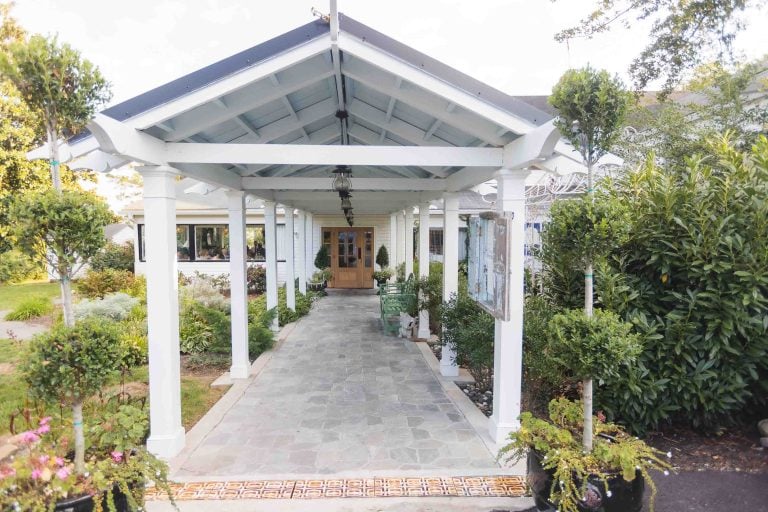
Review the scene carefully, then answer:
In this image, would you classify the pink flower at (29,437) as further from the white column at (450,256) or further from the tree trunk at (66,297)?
the white column at (450,256)

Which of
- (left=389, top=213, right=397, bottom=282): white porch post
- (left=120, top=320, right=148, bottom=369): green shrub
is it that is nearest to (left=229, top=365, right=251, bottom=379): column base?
(left=120, top=320, right=148, bottom=369): green shrub

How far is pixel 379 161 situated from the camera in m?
3.96

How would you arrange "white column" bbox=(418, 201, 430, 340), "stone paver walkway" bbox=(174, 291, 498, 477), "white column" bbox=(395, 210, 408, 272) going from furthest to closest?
1. "white column" bbox=(395, 210, 408, 272)
2. "white column" bbox=(418, 201, 430, 340)
3. "stone paver walkway" bbox=(174, 291, 498, 477)

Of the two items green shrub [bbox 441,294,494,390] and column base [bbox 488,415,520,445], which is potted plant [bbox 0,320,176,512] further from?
green shrub [bbox 441,294,494,390]

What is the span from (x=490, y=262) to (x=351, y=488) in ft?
7.71

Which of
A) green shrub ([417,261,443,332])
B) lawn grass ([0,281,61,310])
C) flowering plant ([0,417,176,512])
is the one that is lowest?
lawn grass ([0,281,61,310])

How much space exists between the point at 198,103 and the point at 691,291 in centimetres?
438

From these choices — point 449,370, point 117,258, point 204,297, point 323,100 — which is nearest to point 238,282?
point 323,100

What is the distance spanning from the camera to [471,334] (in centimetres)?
503

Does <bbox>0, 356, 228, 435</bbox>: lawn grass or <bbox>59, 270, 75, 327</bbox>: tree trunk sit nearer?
<bbox>59, 270, 75, 327</bbox>: tree trunk

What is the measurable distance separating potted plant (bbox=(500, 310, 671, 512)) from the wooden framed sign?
102cm

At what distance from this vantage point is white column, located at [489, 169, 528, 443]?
407cm

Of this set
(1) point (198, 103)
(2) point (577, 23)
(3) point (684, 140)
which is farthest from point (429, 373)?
(2) point (577, 23)

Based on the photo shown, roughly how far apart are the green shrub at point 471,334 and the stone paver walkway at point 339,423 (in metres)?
0.57
